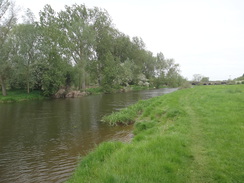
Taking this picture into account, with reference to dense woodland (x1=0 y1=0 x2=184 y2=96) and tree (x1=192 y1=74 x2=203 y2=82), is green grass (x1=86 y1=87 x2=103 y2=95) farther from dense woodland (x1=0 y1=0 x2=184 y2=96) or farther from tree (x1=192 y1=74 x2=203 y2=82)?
tree (x1=192 y1=74 x2=203 y2=82)

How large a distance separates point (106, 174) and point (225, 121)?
7.08 metres

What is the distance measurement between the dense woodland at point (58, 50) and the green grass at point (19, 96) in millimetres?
1475

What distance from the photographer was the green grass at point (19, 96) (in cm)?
3420

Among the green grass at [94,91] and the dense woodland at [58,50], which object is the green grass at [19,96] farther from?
the green grass at [94,91]

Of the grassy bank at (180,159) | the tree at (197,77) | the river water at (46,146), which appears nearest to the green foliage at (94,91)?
the river water at (46,146)

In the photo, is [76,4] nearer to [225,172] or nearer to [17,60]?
[17,60]

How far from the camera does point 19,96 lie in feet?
121

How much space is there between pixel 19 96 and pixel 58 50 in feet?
45.7

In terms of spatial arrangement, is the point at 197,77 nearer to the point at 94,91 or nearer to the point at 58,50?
the point at 94,91

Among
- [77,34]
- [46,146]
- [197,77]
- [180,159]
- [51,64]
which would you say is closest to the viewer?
[180,159]

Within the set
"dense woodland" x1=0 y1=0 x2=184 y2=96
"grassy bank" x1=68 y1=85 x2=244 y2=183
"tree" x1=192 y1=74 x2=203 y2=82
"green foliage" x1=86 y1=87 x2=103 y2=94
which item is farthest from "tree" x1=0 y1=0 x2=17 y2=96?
"tree" x1=192 y1=74 x2=203 y2=82

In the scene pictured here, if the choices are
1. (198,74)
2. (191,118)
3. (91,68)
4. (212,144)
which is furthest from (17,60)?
(198,74)

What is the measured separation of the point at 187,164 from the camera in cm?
544

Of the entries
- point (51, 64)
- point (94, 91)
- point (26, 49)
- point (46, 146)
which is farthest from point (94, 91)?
point (46, 146)
